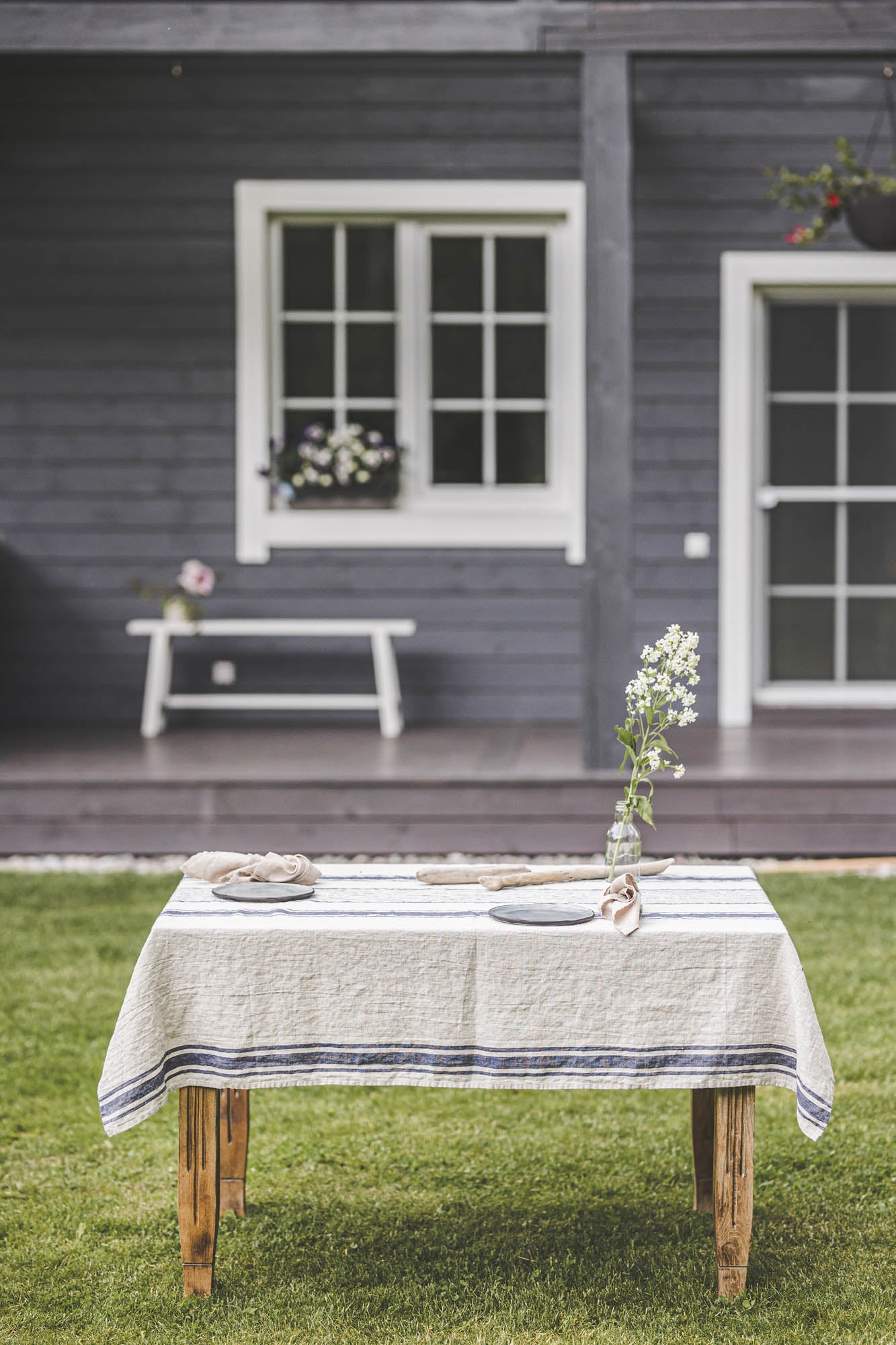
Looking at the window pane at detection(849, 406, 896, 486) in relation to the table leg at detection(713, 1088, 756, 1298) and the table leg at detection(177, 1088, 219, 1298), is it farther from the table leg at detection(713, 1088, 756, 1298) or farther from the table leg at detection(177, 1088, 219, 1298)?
the table leg at detection(177, 1088, 219, 1298)

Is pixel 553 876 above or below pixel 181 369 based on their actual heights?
below

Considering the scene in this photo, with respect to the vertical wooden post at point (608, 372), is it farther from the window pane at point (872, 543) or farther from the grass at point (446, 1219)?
the window pane at point (872, 543)

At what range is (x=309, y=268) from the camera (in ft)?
22.0

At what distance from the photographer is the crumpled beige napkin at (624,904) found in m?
2.32

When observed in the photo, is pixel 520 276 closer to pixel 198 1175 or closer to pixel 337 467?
pixel 337 467

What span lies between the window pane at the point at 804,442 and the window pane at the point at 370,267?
1.72 metres

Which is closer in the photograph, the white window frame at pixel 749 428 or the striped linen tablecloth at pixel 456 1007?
the striped linen tablecloth at pixel 456 1007

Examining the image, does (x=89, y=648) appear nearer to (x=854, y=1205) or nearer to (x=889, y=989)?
(x=889, y=989)

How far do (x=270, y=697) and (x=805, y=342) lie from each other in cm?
272

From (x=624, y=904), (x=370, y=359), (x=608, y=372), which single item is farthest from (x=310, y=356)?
(x=624, y=904)

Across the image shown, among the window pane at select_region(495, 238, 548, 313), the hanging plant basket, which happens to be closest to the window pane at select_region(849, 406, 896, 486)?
the hanging plant basket

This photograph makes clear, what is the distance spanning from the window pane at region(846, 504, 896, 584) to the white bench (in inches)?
75.4

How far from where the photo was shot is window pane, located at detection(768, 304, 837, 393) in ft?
22.0

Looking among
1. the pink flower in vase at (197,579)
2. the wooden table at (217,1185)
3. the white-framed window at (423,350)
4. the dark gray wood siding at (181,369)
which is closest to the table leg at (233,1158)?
the wooden table at (217,1185)
